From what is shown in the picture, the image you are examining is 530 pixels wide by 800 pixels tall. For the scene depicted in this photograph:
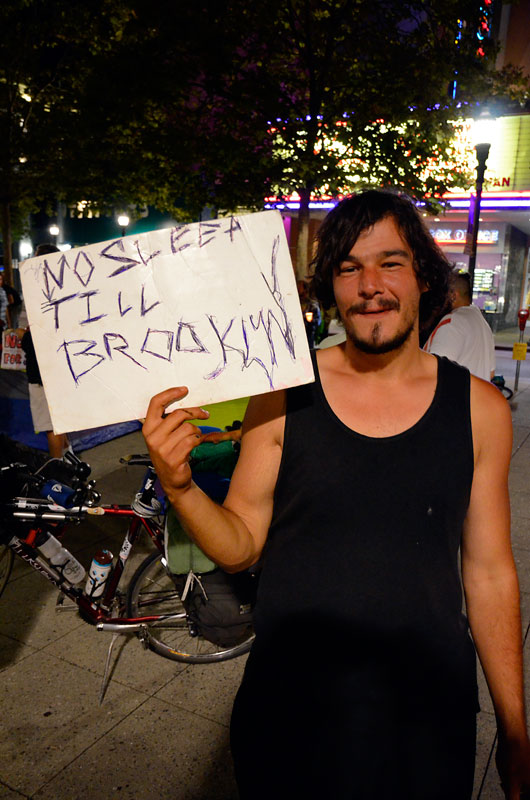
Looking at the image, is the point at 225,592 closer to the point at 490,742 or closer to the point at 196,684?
the point at 196,684

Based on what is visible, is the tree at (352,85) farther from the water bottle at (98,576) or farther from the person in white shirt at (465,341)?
the water bottle at (98,576)

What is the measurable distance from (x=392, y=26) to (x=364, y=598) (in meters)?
14.4

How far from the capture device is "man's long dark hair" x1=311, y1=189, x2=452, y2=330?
1630mm

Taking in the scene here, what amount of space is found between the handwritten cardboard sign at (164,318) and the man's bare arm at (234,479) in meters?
0.08

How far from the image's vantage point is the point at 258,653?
147 centimetres

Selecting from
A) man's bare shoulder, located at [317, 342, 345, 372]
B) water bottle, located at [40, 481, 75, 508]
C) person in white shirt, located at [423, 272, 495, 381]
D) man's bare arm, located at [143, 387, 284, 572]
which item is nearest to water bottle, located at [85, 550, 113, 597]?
water bottle, located at [40, 481, 75, 508]

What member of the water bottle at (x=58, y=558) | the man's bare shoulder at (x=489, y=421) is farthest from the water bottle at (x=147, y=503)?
the man's bare shoulder at (x=489, y=421)

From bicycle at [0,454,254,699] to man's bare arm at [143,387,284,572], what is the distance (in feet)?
5.49

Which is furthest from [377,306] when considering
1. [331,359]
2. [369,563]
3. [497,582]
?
[497,582]

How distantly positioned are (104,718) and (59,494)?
1186 millimetres

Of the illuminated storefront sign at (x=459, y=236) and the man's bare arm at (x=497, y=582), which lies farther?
the illuminated storefront sign at (x=459, y=236)

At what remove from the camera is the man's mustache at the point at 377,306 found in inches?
60.8

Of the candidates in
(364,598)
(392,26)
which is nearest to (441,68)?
(392,26)

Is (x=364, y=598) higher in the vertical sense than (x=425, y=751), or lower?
higher
